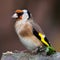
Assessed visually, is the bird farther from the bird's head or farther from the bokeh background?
the bokeh background

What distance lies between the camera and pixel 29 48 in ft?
14.3

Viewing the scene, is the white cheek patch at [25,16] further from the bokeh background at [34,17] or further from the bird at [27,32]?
the bokeh background at [34,17]

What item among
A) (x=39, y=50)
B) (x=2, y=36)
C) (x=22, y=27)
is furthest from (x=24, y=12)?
(x=2, y=36)

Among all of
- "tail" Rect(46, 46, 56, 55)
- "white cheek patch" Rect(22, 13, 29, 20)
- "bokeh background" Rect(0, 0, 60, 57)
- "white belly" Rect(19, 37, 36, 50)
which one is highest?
"white cheek patch" Rect(22, 13, 29, 20)

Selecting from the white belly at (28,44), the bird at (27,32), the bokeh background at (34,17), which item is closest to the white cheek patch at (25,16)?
the bird at (27,32)

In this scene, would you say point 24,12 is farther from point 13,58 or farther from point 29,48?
point 13,58

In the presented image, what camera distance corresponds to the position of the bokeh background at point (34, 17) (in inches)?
312

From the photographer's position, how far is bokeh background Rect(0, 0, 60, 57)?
7.93 meters

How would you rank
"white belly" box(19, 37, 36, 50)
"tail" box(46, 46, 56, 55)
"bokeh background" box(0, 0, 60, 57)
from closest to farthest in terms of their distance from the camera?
1. "tail" box(46, 46, 56, 55)
2. "white belly" box(19, 37, 36, 50)
3. "bokeh background" box(0, 0, 60, 57)

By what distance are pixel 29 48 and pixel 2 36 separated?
370cm

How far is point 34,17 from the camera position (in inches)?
314

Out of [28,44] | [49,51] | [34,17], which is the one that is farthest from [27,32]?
[34,17]

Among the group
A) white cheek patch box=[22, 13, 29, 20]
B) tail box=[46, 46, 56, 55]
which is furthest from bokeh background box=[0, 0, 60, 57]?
tail box=[46, 46, 56, 55]

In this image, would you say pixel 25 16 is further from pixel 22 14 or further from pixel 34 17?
pixel 34 17
